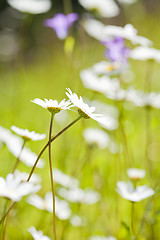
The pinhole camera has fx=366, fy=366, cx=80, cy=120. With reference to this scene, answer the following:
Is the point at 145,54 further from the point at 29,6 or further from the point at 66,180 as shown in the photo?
the point at 29,6

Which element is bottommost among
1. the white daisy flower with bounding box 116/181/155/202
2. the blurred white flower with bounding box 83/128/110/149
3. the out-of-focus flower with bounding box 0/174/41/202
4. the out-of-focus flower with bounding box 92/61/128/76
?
the white daisy flower with bounding box 116/181/155/202

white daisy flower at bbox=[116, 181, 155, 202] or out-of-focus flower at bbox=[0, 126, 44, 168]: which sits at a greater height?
out-of-focus flower at bbox=[0, 126, 44, 168]

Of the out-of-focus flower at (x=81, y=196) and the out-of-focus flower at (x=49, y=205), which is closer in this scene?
the out-of-focus flower at (x=49, y=205)

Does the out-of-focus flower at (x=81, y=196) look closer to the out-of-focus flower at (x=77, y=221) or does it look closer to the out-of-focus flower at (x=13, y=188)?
the out-of-focus flower at (x=77, y=221)

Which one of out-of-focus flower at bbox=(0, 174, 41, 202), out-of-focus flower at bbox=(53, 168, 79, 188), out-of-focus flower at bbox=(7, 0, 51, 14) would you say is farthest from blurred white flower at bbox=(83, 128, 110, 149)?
out-of-focus flower at bbox=(0, 174, 41, 202)

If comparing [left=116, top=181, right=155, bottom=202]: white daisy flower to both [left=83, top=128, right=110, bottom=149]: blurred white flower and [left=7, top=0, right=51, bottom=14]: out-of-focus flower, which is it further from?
[left=7, top=0, right=51, bottom=14]: out-of-focus flower

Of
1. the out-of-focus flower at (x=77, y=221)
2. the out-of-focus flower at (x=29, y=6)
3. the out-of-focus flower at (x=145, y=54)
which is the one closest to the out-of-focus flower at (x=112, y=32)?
the out-of-focus flower at (x=145, y=54)

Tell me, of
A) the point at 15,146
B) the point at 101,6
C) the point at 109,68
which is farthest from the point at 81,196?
the point at 101,6
